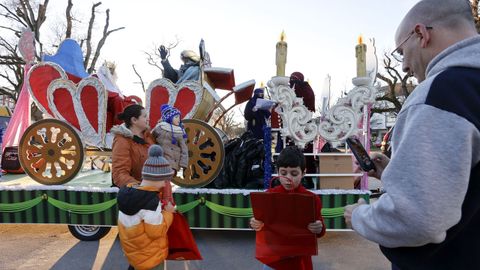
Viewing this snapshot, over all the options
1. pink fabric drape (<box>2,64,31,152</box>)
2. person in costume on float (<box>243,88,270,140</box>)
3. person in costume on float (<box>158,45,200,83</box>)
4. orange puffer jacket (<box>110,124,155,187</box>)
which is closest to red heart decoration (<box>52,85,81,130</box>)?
pink fabric drape (<box>2,64,31,152</box>)

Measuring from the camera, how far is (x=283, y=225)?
222 centimetres

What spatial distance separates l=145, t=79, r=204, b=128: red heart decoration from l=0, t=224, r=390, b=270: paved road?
180 cm

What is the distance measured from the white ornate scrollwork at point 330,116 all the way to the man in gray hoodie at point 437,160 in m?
3.08

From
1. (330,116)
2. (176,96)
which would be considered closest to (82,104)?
(176,96)

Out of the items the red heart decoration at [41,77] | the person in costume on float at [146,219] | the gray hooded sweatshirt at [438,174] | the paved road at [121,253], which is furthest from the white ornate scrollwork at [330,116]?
the gray hooded sweatshirt at [438,174]

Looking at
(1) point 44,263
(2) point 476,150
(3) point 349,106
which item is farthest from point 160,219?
(3) point 349,106

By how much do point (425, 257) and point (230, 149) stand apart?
4114 millimetres

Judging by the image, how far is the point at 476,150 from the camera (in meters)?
0.91

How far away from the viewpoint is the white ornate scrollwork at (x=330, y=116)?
4.15 m

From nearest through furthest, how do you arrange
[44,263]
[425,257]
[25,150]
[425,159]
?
1. [425,159]
2. [425,257]
3. [44,263]
4. [25,150]

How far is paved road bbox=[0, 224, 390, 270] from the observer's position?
13.0 ft

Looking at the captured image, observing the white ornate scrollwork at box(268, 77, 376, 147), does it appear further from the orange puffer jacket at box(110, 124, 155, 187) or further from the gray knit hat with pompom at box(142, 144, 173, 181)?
the gray knit hat with pompom at box(142, 144, 173, 181)

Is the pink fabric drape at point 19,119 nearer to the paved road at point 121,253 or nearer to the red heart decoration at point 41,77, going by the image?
the red heart decoration at point 41,77

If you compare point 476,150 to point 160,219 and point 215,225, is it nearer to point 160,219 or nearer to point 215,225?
point 160,219
